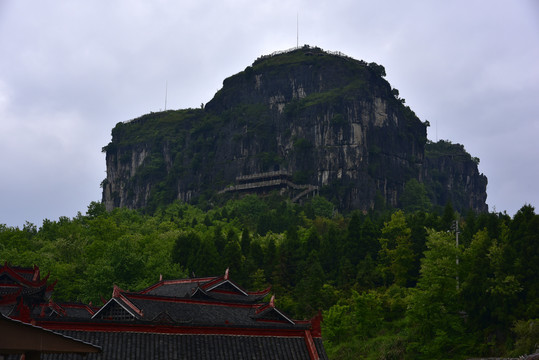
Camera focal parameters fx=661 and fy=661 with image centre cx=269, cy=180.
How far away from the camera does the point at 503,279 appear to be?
52.5 meters

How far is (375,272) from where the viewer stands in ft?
246

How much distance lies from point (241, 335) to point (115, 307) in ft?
56.3

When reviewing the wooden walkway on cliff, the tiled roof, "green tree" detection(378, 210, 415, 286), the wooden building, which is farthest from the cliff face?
the tiled roof

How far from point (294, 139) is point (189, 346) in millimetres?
144219

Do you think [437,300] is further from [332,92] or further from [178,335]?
[332,92]

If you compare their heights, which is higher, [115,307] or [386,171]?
[386,171]

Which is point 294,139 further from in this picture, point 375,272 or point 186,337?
point 186,337

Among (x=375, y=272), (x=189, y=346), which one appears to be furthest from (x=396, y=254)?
(x=189, y=346)

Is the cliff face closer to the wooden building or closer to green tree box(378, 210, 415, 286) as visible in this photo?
green tree box(378, 210, 415, 286)

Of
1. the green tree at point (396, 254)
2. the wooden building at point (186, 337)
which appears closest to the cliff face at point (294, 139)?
the green tree at point (396, 254)

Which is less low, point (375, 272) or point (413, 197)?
point (413, 197)

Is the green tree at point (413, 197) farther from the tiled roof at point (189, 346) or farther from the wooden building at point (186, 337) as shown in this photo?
the tiled roof at point (189, 346)

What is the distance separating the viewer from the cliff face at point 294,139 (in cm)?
16162

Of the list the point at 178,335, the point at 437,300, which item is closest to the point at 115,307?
the point at 178,335
